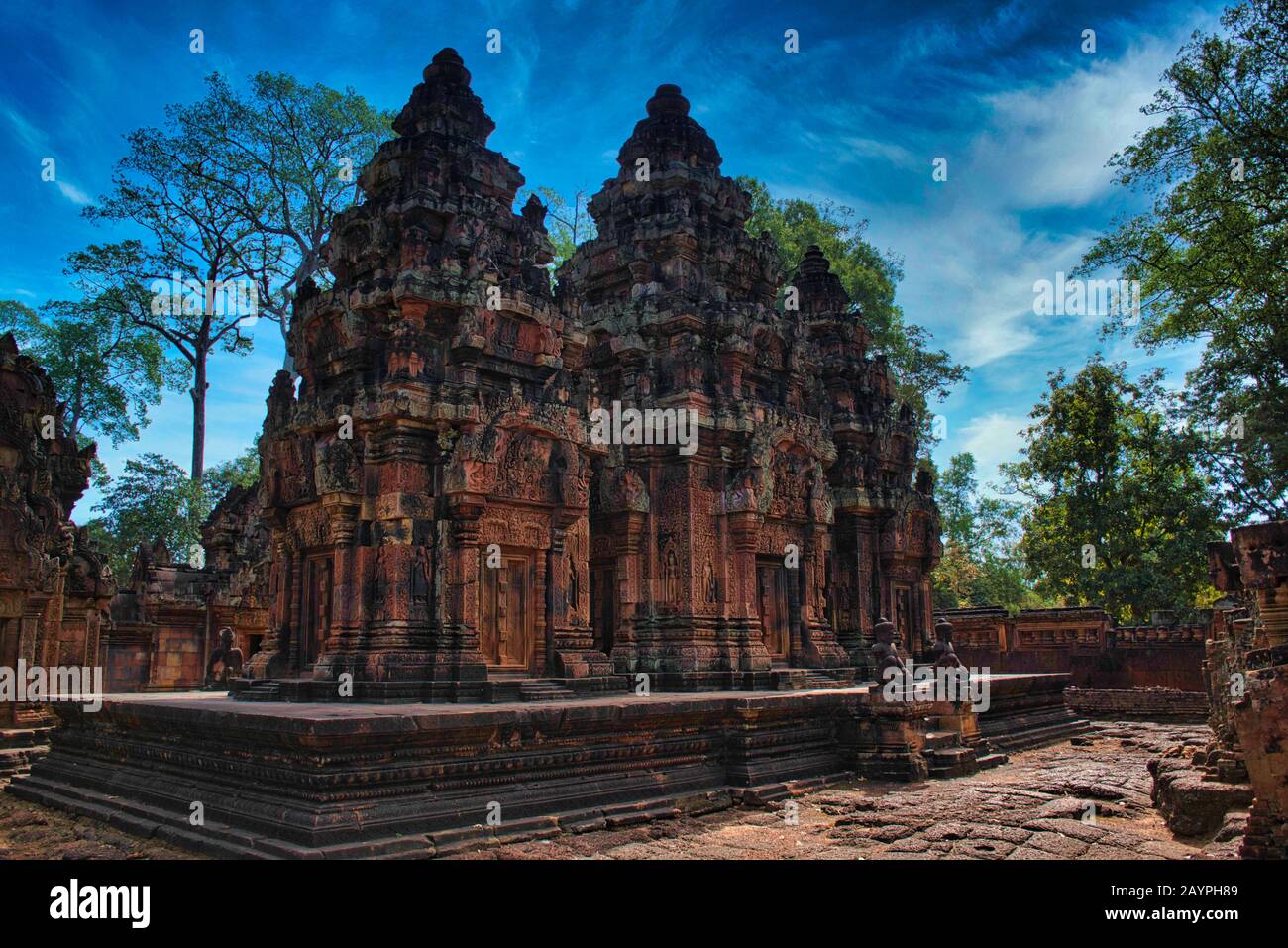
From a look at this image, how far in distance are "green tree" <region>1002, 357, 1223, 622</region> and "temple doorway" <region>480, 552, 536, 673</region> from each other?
17395 mm

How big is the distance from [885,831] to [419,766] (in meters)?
3.43

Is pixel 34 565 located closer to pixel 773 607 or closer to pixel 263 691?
pixel 263 691

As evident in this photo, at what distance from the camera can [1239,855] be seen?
17.7 feet

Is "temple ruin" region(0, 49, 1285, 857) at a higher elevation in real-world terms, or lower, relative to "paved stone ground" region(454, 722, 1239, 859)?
higher

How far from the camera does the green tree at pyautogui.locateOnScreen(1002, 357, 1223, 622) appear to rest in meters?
22.4

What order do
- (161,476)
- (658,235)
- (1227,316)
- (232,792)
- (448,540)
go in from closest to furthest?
(232,792), (448,540), (658,235), (1227,316), (161,476)

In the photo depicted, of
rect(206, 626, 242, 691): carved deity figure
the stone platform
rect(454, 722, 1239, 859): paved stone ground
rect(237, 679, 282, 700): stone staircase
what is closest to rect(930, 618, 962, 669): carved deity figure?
the stone platform

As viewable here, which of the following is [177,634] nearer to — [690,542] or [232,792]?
[690,542]

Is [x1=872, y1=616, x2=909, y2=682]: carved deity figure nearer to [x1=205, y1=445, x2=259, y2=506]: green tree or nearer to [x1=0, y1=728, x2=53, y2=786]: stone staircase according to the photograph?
[x1=0, y1=728, x2=53, y2=786]: stone staircase

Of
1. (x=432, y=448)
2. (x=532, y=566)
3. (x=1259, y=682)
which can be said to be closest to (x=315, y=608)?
(x=432, y=448)

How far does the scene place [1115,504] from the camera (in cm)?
2356

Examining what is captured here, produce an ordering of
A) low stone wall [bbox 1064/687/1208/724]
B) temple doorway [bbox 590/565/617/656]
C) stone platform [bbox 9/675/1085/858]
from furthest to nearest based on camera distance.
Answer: low stone wall [bbox 1064/687/1208/724]
temple doorway [bbox 590/565/617/656]
stone platform [bbox 9/675/1085/858]

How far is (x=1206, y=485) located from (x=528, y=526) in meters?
18.8
